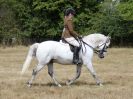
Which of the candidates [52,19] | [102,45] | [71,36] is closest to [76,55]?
[71,36]

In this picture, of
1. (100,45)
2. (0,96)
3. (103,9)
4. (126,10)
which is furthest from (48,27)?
(0,96)

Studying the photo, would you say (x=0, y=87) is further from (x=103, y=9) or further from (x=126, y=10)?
(x=103, y=9)

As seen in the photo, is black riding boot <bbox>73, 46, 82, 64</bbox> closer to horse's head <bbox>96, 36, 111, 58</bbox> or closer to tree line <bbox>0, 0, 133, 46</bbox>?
horse's head <bbox>96, 36, 111, 58</bbox>

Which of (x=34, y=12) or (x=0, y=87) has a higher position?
(x=0, y=87)

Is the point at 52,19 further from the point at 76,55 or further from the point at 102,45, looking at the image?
the point at 76,55

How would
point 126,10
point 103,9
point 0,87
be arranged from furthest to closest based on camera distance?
point 103,9, point 126,10, point 0,87

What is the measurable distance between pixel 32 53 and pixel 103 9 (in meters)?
37.1

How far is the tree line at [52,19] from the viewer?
48.6 m

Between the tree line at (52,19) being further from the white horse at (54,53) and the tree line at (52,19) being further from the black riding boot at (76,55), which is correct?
the black riding boot at (76,55)

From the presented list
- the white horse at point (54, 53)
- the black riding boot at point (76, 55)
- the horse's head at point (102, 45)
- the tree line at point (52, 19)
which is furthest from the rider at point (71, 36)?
the tree line at point (52, 19)

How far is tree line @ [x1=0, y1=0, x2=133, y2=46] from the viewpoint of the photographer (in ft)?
160

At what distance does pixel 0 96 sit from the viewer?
11.7 metres

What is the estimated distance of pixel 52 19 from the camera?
52.9 metres

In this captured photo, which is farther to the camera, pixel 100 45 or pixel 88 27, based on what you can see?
pixel 88 27
